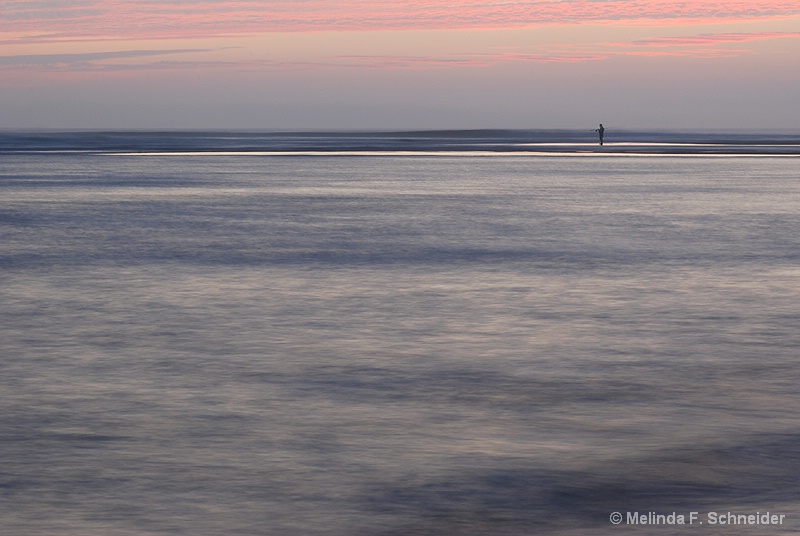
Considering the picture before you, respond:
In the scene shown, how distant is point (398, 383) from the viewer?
28.7 ft

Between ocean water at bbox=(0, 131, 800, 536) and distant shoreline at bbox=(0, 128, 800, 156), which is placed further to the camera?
distant shoreline at bbox=(0, 128, 800, 156)

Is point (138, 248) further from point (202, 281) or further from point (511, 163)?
point (511, 163)

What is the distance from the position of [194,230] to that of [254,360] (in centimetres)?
1370

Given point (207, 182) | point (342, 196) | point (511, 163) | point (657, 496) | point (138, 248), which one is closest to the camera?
point (657, 496)

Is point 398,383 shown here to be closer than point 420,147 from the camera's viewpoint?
Yes

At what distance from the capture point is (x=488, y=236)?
69.6ft

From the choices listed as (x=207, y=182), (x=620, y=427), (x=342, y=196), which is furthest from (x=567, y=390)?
(x=207, y=182)

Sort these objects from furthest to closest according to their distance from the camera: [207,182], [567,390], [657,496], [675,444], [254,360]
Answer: [207,182] < [254,360] < [567,390] < [675,444] < [657,496]

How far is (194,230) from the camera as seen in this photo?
23.0 metres

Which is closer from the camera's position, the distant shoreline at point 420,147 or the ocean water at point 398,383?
the ocean water at point 398,383

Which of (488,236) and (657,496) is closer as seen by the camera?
(657,496)

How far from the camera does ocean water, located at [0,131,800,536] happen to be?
5.94 m

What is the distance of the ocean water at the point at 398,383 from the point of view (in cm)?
594

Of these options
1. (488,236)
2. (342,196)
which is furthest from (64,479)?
(342,196)
